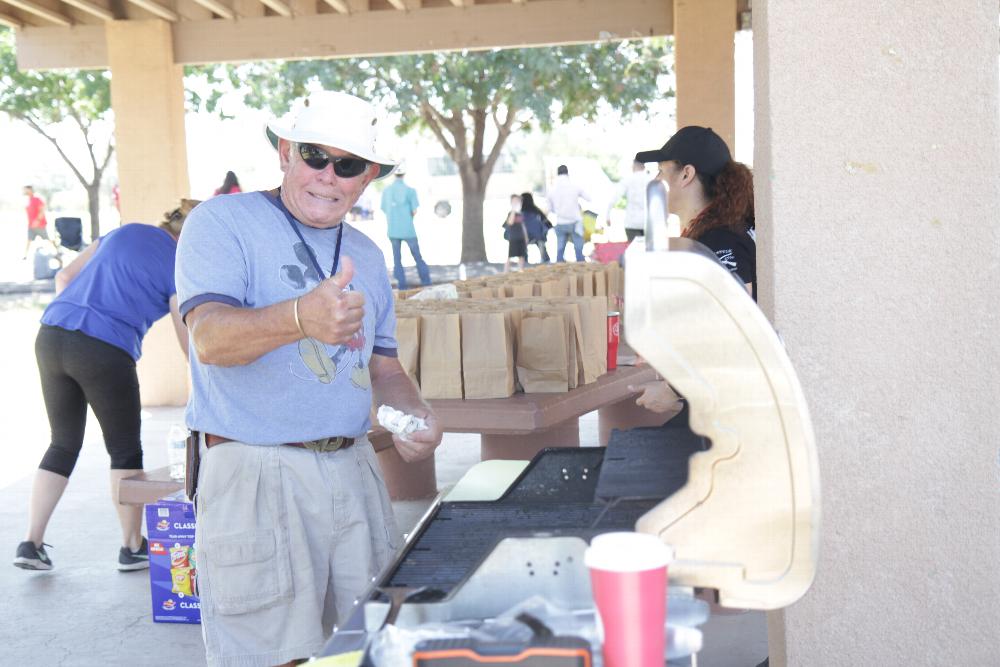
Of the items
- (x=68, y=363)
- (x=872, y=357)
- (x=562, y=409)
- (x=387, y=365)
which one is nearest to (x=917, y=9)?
(x=872, y=357)

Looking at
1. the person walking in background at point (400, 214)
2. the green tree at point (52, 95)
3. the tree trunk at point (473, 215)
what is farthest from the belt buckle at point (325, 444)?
the tree trunk at point (473, 215)

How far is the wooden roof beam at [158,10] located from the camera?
26.9 feet

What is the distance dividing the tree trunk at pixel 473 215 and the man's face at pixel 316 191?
59.8 ft

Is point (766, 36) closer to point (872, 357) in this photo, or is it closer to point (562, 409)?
point (872, 357)

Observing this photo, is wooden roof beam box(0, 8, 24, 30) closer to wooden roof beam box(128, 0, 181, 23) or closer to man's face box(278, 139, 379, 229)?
wooden roof beam box(128, 0, 181, 23)

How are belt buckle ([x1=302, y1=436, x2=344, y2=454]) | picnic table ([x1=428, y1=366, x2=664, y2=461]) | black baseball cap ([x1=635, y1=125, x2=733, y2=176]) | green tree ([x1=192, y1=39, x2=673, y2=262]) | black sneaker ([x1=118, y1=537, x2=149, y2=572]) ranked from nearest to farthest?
1. belt buckle ([x1=302, y1=436, x2=344, y2=454])
2. black baseball cap ([x1=635, y1=125, x2=733, y2=176])
3. picnic table ([x1=428, y1=366, x2=664, y2=461])
4. black sneaker ([x1=118, y1=537, x2=149, y2=572])
5. green tree ([x1=192, y1=39, x2=673, y2=262])

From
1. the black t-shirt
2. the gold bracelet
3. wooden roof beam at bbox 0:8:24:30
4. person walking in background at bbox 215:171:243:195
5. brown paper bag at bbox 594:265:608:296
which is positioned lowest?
brown paper bag at bbox 594:265:608:296

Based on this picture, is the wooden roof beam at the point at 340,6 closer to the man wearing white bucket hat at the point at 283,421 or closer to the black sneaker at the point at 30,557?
the black sneaker at the point at 30,557

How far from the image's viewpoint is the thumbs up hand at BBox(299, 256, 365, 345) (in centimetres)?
202

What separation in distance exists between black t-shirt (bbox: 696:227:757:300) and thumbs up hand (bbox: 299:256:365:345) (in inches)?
66.3

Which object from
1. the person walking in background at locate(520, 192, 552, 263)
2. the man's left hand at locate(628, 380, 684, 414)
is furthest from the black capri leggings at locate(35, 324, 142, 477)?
the person walking in background at locate(520, 192, 552, 263)

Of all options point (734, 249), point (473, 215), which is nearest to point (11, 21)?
point (734, 249)

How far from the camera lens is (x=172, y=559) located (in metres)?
4.38

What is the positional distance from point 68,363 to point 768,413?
3837mm
